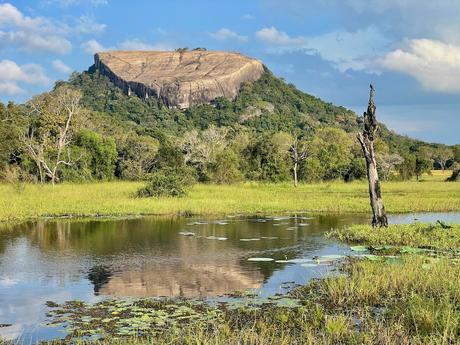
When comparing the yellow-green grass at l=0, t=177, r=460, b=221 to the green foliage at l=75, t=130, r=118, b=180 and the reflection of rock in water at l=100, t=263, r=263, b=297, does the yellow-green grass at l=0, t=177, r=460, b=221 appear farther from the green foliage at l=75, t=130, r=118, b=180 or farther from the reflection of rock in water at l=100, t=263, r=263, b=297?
the green foliage at l=75, t=130, r=118, b=180

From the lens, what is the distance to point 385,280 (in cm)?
1120

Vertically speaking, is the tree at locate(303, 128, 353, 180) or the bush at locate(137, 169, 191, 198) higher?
the tree at locate(303, 128, 353, 180)

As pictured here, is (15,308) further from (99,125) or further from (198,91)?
(198,91)

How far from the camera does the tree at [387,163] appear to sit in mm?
70125

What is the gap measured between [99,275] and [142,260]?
2.19 m

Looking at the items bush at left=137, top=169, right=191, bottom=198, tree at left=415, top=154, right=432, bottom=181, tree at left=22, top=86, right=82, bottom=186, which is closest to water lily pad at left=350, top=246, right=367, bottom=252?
bush at left=137, top=169, right=191, bottom=198

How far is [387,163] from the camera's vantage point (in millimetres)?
72188

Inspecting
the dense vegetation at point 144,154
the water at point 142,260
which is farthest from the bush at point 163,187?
the water at point 142,260

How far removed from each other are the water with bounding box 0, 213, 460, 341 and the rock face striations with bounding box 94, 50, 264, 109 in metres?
136

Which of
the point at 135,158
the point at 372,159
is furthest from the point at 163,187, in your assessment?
the point at 135,158

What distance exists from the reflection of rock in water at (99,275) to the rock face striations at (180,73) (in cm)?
14377

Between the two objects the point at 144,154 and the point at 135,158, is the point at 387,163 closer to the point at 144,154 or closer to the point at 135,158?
the point at 144,154

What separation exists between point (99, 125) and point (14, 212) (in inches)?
1880

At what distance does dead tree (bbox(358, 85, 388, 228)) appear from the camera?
68.3 ft
